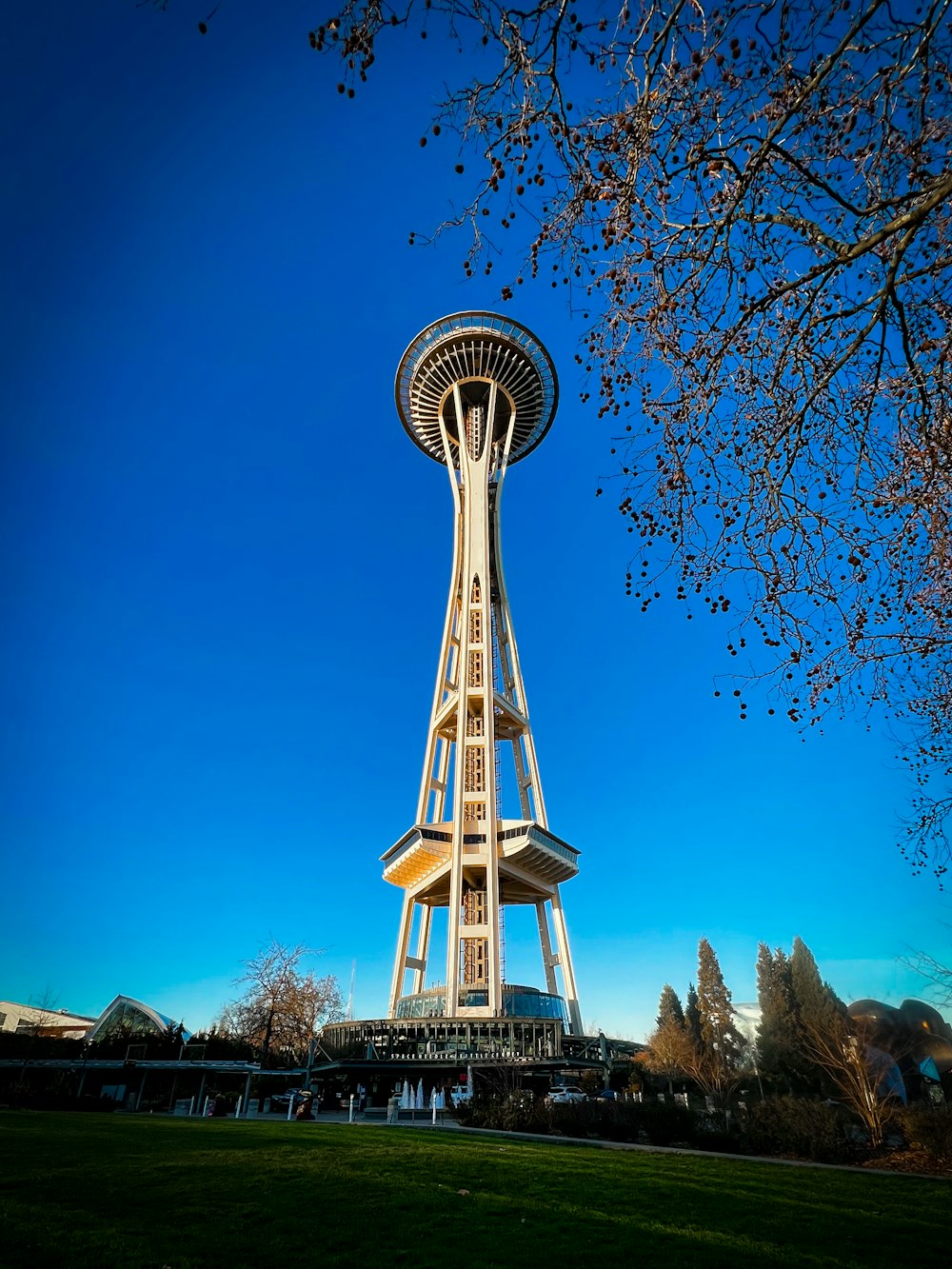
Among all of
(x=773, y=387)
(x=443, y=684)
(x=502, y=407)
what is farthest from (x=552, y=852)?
(x=773, y=387)

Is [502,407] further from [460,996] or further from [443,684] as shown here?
[460,996]

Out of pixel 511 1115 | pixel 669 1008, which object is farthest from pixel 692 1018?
pixel 511 1115

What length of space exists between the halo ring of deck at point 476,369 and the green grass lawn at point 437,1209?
53.1 metres

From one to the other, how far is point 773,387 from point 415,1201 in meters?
9.96

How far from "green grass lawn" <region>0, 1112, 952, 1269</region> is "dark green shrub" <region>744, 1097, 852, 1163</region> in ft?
8.36

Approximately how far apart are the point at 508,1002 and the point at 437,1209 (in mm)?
32988

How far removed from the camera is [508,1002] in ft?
127

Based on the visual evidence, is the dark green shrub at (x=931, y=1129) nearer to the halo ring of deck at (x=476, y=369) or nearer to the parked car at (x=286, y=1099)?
the parked car at (x=286, y=1099)

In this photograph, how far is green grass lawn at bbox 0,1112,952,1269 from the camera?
21.9ft

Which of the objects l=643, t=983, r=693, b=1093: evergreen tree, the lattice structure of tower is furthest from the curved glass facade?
l=643, t=983, r=693, b=1093: evergreen tree

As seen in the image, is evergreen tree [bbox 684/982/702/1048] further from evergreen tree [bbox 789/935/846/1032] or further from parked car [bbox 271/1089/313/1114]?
parked car [bbox 271/1089/313/1114]

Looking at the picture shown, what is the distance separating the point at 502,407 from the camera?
195ft

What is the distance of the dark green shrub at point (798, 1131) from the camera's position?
46.7 ft

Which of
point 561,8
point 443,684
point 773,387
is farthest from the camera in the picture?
point 443,684
